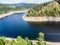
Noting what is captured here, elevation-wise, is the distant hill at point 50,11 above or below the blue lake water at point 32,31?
above

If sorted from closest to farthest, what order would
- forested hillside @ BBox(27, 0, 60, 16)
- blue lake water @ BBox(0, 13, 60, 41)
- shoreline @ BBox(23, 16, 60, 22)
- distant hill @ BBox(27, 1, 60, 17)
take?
blue lake water @ BBox(0, 13, 60, 41), shoreline @ BBox(23, 16, 60, 22), distant hill @ BBox(27, 1, 60, 17), forested hillside @ BBox(27, 0, 60, 16)

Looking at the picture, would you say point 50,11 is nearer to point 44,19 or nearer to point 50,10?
point 50,10

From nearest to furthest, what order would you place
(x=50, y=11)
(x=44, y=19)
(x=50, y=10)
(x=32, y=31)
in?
(x=32, y=31)
(x=44, y=19)
(x=50, y=11)
(x=50, y=10)

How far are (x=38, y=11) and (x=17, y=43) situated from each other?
95953 millimetres

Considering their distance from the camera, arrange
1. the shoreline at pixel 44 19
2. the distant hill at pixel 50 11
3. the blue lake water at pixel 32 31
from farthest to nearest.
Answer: the distant hill at pixel 50 11 < the shoreline at pixel 44 19 < the blue lake water at pixel 32 31

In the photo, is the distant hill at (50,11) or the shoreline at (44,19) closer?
the shoreline at (44,19)

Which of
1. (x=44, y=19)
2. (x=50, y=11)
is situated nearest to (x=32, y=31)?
(x=44, y=19)

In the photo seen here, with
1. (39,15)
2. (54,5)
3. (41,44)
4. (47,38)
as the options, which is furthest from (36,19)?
(41,44)

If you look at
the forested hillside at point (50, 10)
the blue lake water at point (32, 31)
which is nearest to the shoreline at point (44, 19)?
the forested hillside at point (50, 10)

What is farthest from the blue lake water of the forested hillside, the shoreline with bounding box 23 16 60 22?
the forested hillside

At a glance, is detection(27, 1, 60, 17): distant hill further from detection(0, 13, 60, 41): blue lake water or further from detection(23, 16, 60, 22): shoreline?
detection(0, 13, 60, 41): blue lake water

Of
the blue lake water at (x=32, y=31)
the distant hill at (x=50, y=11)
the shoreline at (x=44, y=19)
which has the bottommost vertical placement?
the blue lake water at (x=32, y=31)

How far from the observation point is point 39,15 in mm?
133000

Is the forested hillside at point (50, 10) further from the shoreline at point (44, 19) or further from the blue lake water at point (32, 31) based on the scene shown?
the blue lake water at point (32, 31)
